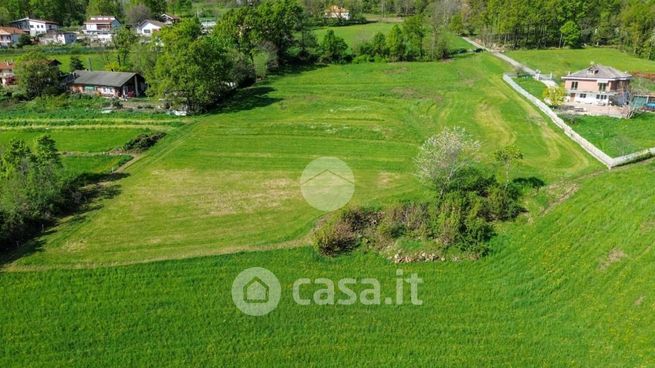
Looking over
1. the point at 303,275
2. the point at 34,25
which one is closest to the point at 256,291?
the point at 303,275

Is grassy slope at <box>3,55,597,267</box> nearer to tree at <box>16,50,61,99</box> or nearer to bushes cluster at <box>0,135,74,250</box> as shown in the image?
bushes cluster at <box>0,135,74,250</box>

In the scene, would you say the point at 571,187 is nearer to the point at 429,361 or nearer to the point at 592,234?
the point at 592,234

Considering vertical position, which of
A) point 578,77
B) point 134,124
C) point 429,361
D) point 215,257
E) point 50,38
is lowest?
point 429,361

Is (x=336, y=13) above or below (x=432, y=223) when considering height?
above

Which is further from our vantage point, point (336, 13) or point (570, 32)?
point (336, 13)

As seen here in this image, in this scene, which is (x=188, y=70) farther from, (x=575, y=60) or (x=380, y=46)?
(x=575, y=60)

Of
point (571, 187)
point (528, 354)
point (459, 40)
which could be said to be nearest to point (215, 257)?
point (528, 354)

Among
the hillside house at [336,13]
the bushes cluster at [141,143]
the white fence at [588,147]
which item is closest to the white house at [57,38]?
the hillside house at [336,13]

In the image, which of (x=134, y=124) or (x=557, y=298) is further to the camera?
(x=134, y=124)
